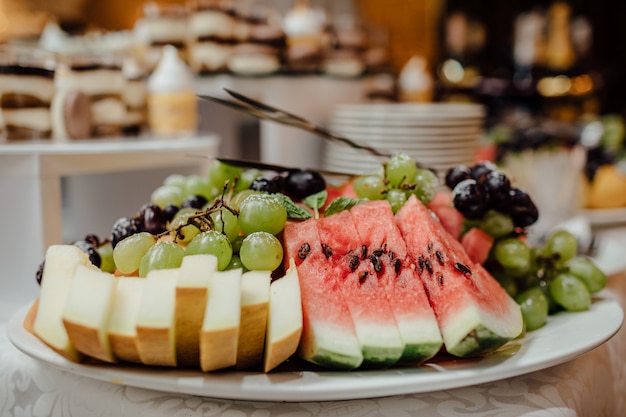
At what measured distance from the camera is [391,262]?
0.76 meters

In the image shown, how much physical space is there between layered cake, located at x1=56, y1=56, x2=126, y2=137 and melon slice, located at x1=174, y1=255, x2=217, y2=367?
3.24 feet

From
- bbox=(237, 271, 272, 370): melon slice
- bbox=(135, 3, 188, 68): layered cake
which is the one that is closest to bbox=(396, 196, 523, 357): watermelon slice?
bbox=(237, 271, 272, 370): melon slice

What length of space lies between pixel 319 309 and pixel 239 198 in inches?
9.4

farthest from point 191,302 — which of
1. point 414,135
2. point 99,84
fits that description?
point 414,135

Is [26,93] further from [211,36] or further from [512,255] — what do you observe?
[512,255]

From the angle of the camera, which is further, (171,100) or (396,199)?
(171,100)

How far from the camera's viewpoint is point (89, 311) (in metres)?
0.62

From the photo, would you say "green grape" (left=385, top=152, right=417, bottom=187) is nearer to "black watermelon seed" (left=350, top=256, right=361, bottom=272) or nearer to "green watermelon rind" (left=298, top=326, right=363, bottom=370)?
"black watermelon seed" (left=350, top=256, right=361, bottom=272)

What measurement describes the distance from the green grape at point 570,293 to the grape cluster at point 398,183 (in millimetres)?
248

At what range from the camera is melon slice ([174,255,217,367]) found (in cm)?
62

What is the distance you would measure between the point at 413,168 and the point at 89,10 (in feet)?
16.7

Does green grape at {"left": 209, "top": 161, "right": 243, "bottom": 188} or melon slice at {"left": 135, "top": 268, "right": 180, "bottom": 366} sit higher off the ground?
green grape at {"left": 209, "top": 161, "right": 243, "bottom": 188}

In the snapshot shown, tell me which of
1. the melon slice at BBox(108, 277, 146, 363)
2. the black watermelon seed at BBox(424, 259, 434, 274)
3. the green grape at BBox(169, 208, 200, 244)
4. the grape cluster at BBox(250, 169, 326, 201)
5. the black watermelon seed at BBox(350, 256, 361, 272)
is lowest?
the melon slice at BBox(108, 277, 146, 363)

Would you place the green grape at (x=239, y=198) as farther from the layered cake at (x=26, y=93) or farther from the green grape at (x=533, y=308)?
the layered cake at (x=26, y=93)
